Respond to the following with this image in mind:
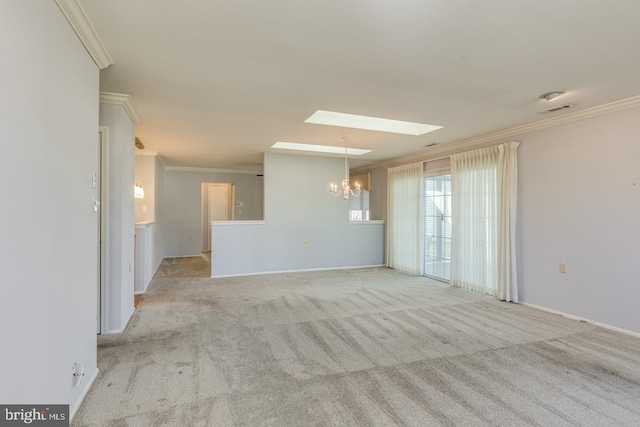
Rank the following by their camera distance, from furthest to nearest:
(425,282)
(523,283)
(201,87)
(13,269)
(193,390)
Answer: (425,282), (523,283), (201,87), (193,390), (13,269)

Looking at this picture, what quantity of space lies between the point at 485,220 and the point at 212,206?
797 centimetres

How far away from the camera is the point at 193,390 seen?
2.21 meters

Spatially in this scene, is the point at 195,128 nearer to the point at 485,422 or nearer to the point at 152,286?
the point at 152,286

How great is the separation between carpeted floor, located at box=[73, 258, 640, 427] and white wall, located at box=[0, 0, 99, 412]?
568mm

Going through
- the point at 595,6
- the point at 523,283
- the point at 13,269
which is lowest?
the point at 523,283

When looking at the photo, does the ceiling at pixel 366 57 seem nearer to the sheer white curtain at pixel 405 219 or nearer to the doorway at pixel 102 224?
the doorway at pixel 102 224

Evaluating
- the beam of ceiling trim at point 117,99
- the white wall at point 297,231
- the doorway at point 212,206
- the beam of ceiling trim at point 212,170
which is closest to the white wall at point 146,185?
the white wall at point 297,231

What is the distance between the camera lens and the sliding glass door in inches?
226

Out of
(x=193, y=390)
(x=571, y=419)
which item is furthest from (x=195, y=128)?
(x=571, y=419)

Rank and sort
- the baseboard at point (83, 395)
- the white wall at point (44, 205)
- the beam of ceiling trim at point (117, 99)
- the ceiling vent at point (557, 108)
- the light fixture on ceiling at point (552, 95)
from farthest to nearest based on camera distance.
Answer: the ceiling vent at point (557, 108), the beam of ceiling trim at point (117, 99), the light fixture on ceiling at point (552, 95), the baseboard at point (83, 395), the white wall at point (44, 205)

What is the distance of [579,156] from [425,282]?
116 inches

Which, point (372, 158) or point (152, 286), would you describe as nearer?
point (152, 286)

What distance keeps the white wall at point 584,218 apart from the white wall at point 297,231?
3411 mm

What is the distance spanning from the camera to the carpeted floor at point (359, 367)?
197cm
